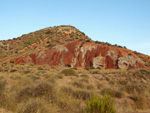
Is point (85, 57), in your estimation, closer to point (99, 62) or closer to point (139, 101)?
point (99, 62)

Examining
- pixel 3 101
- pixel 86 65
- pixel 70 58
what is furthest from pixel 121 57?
pixel 3 101

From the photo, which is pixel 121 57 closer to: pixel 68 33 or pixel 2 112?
pixel 68 33

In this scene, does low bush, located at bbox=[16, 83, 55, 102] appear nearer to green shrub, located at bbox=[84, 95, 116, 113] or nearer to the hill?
the hill

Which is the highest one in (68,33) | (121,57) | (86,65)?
(68,33)

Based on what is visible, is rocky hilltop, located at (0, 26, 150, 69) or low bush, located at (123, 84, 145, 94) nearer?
low bush, located at (123, 84, 145, 94)

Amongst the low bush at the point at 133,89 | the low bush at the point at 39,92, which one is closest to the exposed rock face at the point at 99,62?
the low bush at the point at 133,89

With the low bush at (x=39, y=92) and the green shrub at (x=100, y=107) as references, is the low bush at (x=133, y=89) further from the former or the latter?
→ the low bush at (x=39, y=92)

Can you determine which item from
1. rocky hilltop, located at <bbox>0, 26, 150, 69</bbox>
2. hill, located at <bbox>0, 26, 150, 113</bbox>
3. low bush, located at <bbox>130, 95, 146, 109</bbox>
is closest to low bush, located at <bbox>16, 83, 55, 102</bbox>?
hill, located at <bbox>0, 26, 150, 113</bbox>

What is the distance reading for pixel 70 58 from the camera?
115 feet

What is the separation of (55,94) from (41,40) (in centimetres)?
4485

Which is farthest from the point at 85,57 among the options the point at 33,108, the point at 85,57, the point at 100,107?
the point at 33,108

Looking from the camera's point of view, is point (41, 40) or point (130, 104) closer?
point (130, 104)

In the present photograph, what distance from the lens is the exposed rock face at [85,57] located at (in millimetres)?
32750

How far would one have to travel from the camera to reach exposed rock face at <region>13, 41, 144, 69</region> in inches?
1289
